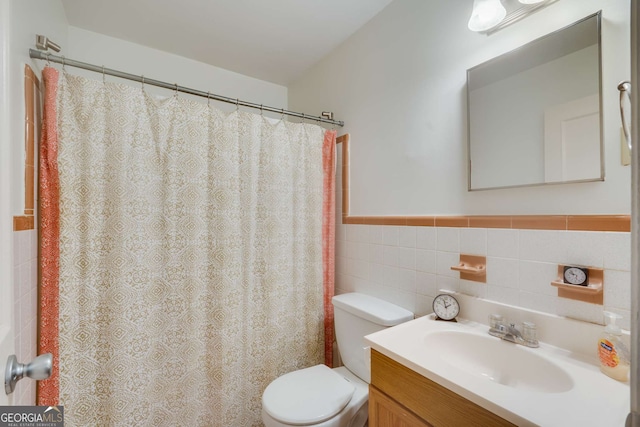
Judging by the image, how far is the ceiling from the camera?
5.01 feet

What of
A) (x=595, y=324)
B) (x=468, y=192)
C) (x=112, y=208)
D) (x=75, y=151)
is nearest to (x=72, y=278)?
(x=112, y=208)

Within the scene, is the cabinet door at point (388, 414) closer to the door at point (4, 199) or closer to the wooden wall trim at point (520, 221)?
the wooden wall trim at point (520, 221)

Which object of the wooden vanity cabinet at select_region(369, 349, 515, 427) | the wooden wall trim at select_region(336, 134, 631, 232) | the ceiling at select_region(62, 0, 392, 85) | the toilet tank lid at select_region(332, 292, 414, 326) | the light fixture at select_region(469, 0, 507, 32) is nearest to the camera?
the wooden vanity cabinet at select_region(369, 349, 515, 427)

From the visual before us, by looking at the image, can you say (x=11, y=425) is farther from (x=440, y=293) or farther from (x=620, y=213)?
(x=620, y=213)

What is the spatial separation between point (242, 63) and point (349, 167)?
118 cm

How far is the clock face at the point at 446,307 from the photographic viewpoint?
116 centimetres

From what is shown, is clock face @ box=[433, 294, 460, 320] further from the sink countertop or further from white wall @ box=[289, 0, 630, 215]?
white wall @ box=[289, 0, 630, 215]

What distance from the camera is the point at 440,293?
125cm

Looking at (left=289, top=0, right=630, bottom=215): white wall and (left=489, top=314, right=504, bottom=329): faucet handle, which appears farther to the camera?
(left=489, top=314, right=504, bottom=329): faucet handle

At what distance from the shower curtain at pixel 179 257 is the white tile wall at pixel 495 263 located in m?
0.45

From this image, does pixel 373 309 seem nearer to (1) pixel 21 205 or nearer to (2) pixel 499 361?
(2) pixel 499 361

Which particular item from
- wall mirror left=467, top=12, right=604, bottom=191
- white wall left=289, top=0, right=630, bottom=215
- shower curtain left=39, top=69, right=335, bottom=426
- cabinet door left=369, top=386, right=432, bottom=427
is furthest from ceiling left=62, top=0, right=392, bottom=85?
cabinet door left=369, top=386, right=432, bottom=427

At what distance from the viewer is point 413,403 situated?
0.84 meters

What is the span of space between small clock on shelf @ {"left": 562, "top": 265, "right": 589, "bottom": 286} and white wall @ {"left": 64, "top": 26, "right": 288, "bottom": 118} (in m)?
2.20
